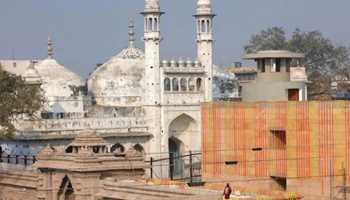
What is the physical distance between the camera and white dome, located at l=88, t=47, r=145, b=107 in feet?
175

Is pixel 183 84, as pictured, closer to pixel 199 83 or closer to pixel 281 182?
pixel 199 83

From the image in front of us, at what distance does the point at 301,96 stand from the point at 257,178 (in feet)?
8.35

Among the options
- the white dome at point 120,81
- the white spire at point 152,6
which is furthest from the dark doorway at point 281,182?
the white dome at point 120,81

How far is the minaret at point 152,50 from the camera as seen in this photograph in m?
49.5

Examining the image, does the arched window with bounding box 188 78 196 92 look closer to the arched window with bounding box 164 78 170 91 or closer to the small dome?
the arched window with bounding box 164 78 170 91

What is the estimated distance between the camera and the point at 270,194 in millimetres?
18141

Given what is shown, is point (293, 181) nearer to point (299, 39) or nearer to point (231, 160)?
point (231, 160)

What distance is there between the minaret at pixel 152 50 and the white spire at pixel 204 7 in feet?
7.39

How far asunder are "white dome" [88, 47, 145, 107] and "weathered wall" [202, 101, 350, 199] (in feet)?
87.1

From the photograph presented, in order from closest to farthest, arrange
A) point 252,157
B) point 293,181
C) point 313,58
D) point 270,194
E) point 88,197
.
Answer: point 270,194 < point 88,197 < point 293,181 < point 252,157 < point 313,58

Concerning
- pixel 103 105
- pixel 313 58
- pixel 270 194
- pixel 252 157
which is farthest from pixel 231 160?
pixel 313 58

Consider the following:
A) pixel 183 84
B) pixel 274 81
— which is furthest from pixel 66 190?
pixel 183 84

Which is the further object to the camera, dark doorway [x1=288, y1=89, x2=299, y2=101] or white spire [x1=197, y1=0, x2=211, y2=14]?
white spire [x1=197, y1=0, x2=211, y2=14]

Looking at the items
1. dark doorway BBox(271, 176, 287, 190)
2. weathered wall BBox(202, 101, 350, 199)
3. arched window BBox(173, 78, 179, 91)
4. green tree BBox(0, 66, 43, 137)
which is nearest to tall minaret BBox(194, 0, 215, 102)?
arched window BBox(173, 78, 179, 91)
